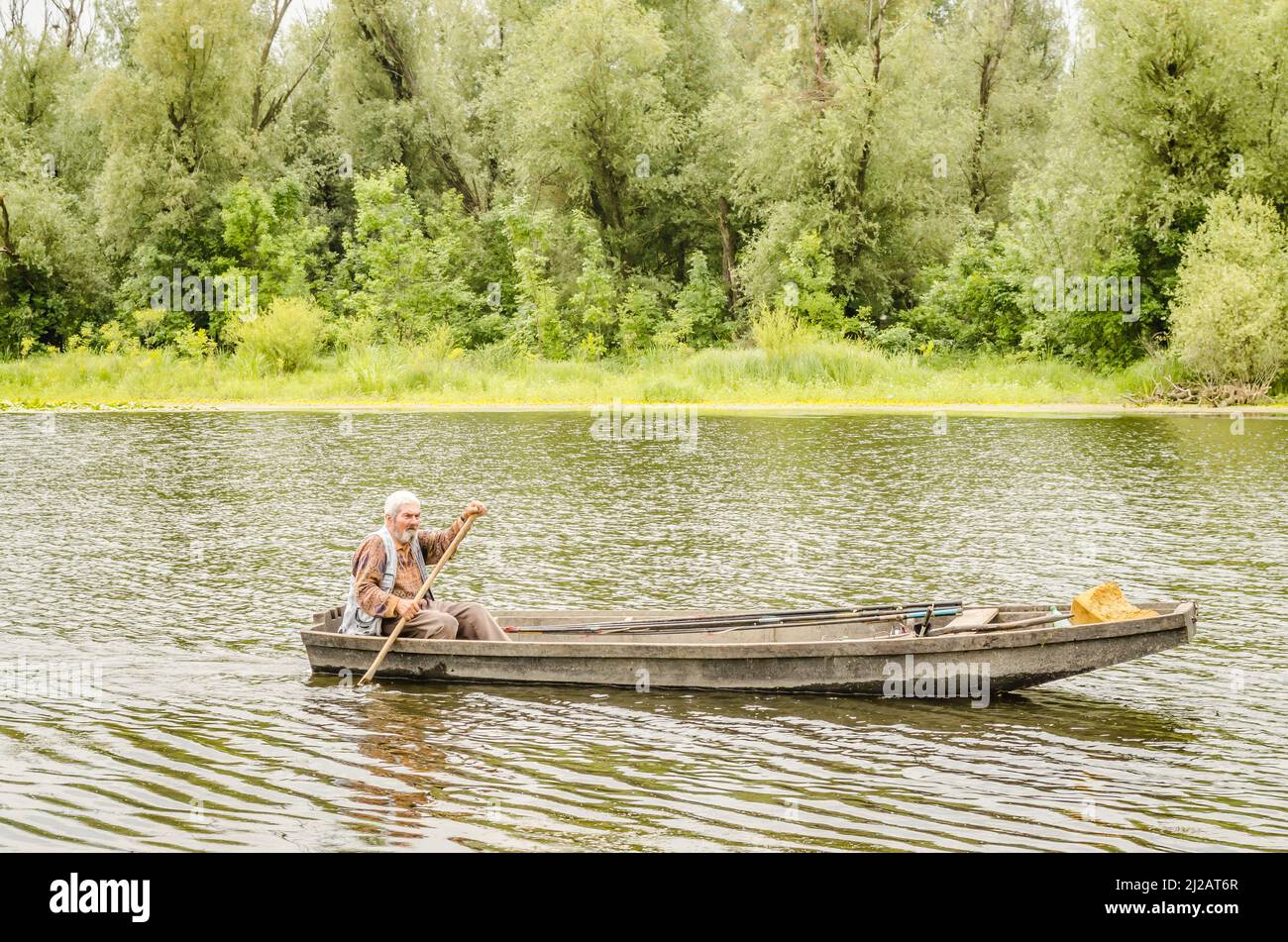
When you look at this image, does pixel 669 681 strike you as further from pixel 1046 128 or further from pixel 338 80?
pixel 1046 128

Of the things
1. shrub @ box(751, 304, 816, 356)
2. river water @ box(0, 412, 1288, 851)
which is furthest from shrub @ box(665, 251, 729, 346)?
river water @ box(0, 412, 1288, 851)

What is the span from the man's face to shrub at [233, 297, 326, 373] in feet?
108

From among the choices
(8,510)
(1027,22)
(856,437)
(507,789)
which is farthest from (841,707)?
(1027,22)

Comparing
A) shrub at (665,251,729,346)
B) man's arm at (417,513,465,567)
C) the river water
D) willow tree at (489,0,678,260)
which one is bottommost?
the river water

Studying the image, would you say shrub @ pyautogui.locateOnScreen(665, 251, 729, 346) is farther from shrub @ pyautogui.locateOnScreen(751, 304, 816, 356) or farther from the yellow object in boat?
the yellow object in boat

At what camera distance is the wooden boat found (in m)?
11.8

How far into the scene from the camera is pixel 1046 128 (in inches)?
2333

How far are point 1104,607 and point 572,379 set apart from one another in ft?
106

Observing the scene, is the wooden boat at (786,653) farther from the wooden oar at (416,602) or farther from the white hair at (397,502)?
the white hair at (397,502)

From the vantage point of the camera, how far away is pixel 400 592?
529 inches

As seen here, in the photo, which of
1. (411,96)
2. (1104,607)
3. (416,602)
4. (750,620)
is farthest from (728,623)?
(411,96)

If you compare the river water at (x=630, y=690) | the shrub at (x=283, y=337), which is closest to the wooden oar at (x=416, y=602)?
the river water at (x=630, y=690)

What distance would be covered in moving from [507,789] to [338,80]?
165 feet

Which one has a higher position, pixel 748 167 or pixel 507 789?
pixel 748 167
